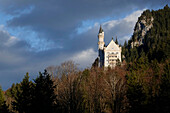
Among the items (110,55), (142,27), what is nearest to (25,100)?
(110,55)

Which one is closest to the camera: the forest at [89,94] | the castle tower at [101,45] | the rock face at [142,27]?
the forest at [89,94]

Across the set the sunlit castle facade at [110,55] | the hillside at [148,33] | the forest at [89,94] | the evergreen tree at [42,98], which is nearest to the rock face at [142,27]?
the hillside at [148,33]

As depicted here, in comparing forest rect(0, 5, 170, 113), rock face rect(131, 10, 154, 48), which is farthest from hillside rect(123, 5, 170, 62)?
forest rect(0, 5, 170, 113)

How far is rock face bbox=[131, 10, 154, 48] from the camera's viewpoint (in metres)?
139

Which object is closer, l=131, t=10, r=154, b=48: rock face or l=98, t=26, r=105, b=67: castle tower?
l=98, t=26, r=105, b=67: castle tower

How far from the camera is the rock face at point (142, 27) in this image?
13875 centimetres

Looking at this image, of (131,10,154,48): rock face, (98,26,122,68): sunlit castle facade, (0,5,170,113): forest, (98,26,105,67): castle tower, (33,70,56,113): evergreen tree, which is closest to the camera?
(33,70,56,113): evergreen tree

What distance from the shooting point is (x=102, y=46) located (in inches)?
4747

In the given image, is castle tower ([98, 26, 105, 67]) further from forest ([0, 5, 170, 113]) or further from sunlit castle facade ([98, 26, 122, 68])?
forest ([0, 5, 170, 113])

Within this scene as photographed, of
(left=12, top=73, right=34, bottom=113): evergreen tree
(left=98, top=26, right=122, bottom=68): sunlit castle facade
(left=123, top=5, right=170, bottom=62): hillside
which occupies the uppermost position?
(left=123, top=5, right=170, bottom=62): hillside

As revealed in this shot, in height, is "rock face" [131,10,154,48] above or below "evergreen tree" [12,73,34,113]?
above

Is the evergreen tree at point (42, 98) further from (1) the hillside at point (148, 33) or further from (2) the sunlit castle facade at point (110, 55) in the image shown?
(1) the hillside at point (148, 33)

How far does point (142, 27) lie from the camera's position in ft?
491

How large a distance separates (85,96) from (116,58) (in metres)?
66.2
